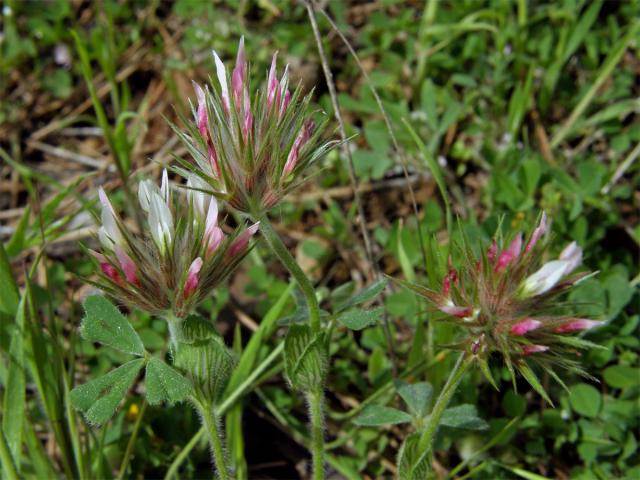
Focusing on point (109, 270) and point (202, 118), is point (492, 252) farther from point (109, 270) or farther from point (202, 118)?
point (109, 270)

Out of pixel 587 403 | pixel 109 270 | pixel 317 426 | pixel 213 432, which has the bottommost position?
pixel 587 403

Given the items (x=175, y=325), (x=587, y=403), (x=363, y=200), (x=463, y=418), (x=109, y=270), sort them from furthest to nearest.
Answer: (x=363, y=200) < (x=587, y=403) < (x=463, y=418) < (x=175, y=325) < (x=109, y=270)

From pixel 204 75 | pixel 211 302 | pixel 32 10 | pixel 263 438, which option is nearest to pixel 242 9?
pixel 204 75

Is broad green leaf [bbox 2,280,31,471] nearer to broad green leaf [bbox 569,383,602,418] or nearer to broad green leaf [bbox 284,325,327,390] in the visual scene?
broad green leaf [bbox 284,325,327,390]

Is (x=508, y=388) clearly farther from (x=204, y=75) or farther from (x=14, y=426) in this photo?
(x=204, y=75)

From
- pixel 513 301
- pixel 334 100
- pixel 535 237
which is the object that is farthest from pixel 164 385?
pixel 334 100

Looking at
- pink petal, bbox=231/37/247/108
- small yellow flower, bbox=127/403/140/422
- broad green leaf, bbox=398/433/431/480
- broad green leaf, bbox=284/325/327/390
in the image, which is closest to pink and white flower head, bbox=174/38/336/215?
pink petal, bbox=231/37/247/108
